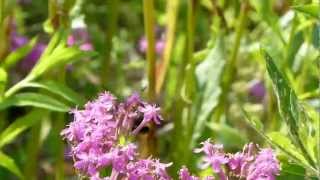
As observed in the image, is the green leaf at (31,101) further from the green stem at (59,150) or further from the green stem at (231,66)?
the green stem at (231,66)

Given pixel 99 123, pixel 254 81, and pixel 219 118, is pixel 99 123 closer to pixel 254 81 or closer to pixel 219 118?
pixel 219 118

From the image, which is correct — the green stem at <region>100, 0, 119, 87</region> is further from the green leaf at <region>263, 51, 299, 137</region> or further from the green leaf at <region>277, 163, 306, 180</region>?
the green leaf at <region>263, 51, 299, 137</region>

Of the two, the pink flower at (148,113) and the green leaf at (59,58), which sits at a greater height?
the green leaf at (59,58)

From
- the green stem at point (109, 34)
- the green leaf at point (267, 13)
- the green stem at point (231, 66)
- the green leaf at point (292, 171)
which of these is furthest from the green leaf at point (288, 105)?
the green stem at point (109, 34)

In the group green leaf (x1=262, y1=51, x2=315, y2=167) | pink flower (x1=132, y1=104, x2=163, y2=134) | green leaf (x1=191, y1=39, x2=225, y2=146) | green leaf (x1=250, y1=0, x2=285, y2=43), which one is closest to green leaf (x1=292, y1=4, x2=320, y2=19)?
green leaf (x1=262, y1=51, x2=315, y2=167)

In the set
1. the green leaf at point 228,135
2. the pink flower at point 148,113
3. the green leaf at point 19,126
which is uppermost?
the green leaf at point 19,126

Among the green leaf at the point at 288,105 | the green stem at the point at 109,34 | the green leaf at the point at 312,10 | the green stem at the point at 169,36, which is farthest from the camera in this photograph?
the green stem at the point at 109,34

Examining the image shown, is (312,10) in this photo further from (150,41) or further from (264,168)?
(150,41)
